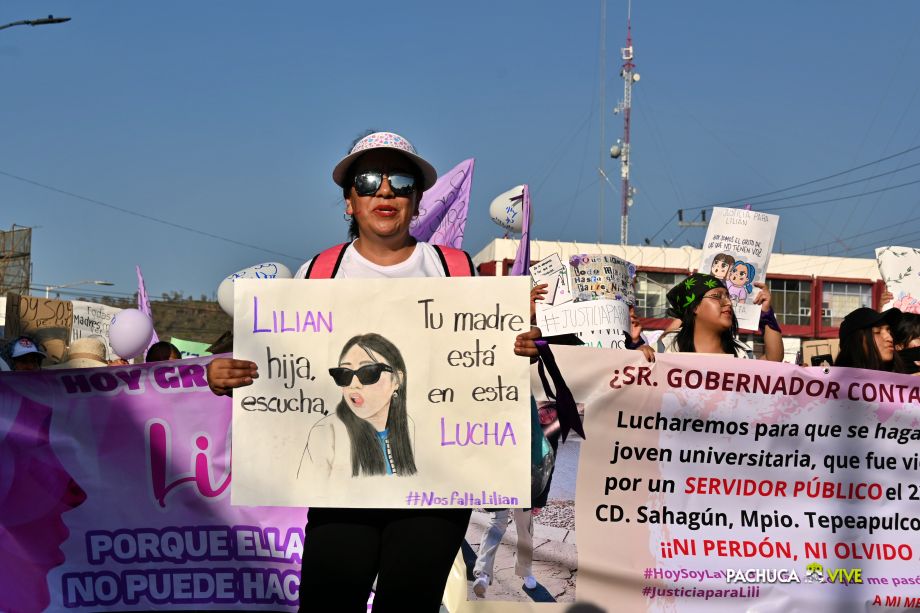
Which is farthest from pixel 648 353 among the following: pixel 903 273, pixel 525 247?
pixel 903 273

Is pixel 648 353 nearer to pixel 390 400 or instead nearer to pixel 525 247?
pixel 525 247

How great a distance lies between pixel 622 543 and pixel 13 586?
289 centimetres

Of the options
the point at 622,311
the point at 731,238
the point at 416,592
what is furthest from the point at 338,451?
the point at 731,238

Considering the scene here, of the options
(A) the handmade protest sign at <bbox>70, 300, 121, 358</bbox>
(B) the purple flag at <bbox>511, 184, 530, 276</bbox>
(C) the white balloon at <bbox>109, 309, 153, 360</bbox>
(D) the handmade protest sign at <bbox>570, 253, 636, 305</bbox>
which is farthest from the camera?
(A) the handmade protest sign at <bbox>70, 300, 121, 358</bbox>

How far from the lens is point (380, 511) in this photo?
3.08 metres

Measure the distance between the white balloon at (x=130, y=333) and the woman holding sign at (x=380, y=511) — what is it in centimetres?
666

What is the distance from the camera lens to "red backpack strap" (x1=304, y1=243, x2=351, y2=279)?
329cm

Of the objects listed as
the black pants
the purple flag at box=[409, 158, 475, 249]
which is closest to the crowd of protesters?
the black pants

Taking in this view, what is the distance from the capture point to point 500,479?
304cm

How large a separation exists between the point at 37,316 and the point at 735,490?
452 inches

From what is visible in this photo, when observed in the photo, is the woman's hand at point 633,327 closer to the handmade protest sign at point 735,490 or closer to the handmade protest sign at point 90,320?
the handmade protest sign at point 735,490

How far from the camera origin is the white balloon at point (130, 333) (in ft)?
31.4

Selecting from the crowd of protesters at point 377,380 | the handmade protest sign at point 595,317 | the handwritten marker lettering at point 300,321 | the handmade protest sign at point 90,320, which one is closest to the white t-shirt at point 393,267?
the crowd of protesters at point 377,380

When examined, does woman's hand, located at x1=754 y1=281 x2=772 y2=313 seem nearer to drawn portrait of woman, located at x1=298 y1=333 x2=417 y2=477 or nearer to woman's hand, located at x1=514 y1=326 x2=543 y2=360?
woman's hand, located at x1=514 y1=326 x2=543 y2=360
